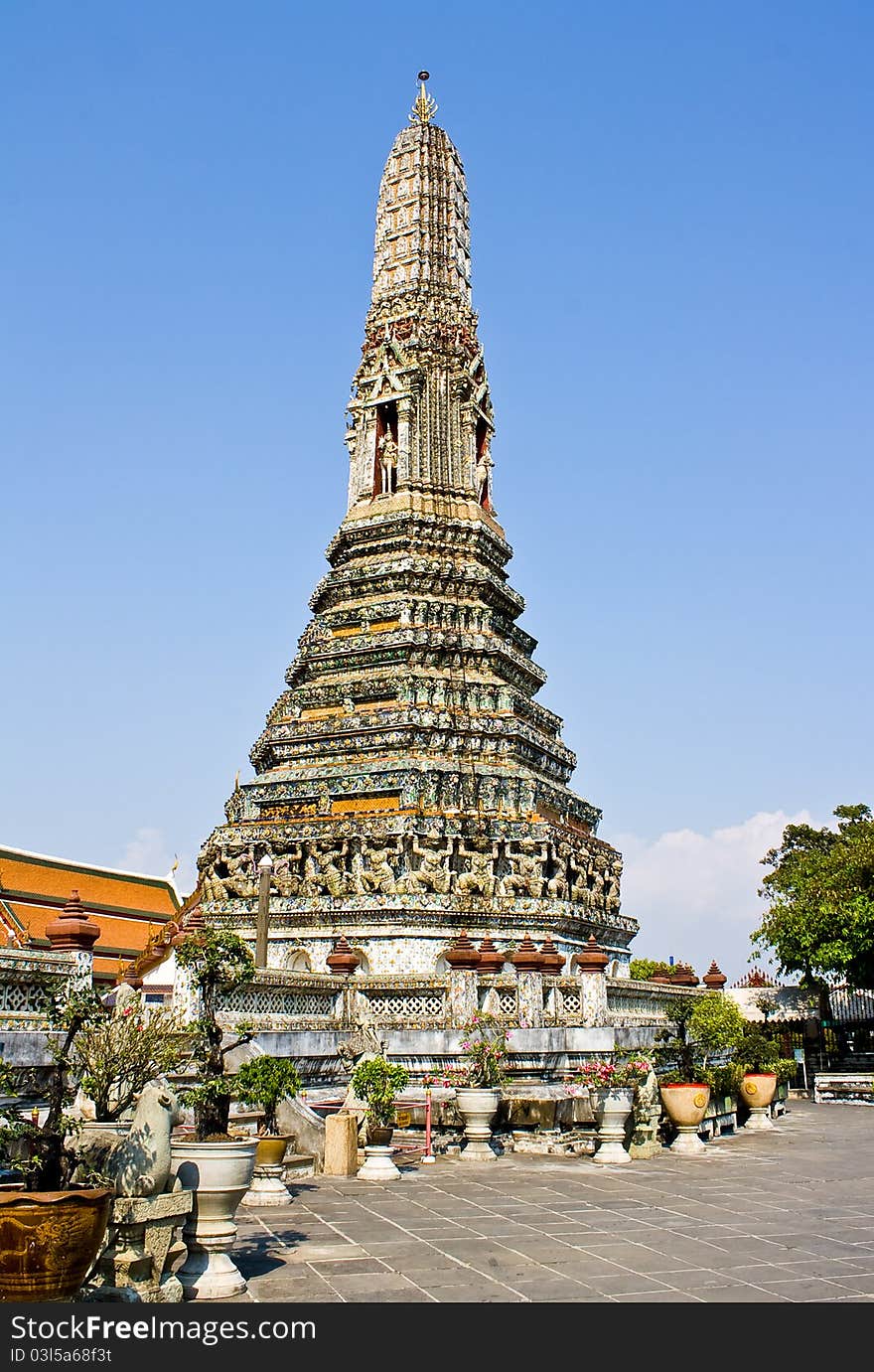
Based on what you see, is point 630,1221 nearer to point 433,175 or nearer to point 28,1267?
point 28,1267

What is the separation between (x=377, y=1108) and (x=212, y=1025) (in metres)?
5.11

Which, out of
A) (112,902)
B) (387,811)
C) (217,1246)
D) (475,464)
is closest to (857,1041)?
(387,811)

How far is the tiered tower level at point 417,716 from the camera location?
26.2m

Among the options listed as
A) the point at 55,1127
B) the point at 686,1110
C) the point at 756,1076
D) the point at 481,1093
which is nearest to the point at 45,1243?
the point at 55,1127

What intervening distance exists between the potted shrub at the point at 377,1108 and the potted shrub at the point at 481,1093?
139 centimetres

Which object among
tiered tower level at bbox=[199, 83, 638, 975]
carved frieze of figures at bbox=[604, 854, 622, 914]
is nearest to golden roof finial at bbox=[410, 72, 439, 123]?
tiered tower level at bbox=[199, 83, 638, 975]

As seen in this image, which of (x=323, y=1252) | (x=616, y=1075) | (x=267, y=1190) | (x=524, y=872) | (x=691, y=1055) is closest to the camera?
(x=323, y=1252)

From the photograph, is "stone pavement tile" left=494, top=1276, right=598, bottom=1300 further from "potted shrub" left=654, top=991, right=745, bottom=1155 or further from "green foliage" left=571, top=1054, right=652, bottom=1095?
"potted shrub" left=654, top=991, right=745, bottom=1155

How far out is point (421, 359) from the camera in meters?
34.8

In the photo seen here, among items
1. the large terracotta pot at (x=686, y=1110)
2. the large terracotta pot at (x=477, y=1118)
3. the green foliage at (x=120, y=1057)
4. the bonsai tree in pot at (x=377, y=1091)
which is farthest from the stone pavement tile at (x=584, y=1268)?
the large terracotta pot at (x=686, y=1110)

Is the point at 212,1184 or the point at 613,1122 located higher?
the point at 212,1184

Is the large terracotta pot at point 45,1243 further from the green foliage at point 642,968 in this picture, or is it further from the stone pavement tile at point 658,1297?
the green foliage at point 642,968

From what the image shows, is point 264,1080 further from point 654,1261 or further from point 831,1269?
point 831,1269

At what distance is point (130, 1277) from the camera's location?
263 inches
